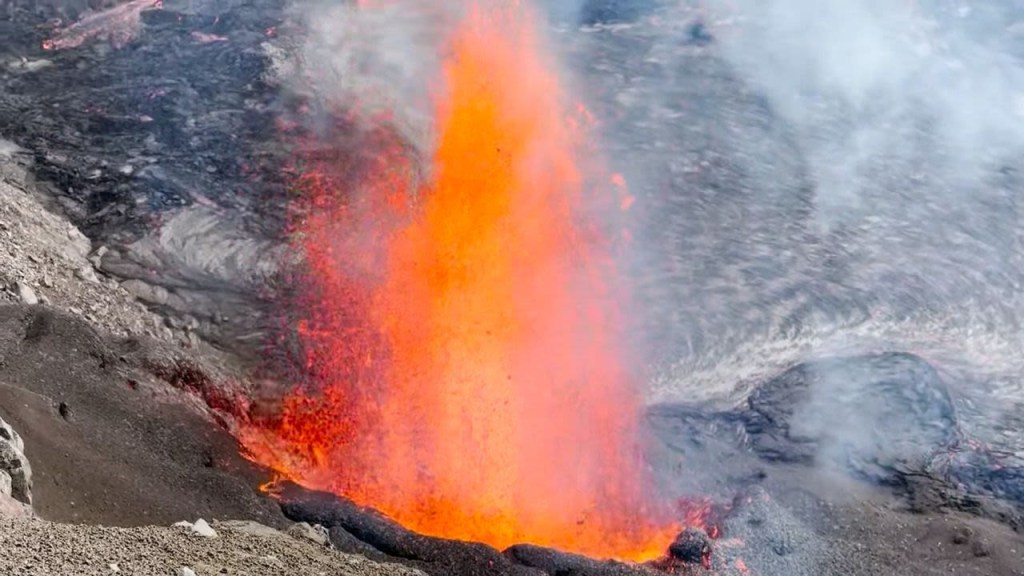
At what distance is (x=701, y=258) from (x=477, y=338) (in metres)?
4.51

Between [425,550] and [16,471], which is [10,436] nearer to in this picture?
[16,471]

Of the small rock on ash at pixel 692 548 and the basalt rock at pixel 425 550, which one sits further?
the small rock on ash at pixel 692 548

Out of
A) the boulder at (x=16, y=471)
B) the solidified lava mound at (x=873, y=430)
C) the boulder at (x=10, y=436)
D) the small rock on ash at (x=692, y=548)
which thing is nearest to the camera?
the boulder at (x=16, y=471)

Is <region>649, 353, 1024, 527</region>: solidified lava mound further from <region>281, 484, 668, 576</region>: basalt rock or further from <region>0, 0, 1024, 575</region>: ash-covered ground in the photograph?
<region>281, 484, 668, 576</region>: basalt rock

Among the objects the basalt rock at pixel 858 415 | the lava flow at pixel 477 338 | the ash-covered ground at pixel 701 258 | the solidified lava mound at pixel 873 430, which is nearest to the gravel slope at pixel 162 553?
the ash-covered ground at pixel 701 258

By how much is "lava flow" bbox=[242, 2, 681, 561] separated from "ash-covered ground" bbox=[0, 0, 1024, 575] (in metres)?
0.79

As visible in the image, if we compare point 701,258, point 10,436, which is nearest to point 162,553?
point 10,436

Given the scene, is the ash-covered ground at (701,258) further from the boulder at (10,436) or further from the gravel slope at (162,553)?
the gravel slope at (162,553)

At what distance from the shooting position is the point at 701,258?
17.3m

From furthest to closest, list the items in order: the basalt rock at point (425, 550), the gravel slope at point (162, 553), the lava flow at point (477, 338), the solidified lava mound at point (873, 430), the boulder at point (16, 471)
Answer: the lava flow at point (477, 338)
the solidified lava mound at point (873, 430)
the basalt rock at point (425, 550)
the boulder at point (16, 471)
the gravel slope at point (162, 553)

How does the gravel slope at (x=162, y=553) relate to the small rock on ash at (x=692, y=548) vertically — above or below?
above

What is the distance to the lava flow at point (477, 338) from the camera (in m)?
14.8

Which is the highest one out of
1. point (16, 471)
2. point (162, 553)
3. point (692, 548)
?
point (16, 471)

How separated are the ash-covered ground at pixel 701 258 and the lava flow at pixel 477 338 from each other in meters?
0.79
